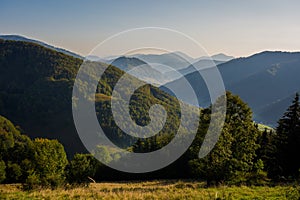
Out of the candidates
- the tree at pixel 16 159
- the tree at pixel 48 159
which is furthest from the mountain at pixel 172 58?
the tree at pixel 16 159

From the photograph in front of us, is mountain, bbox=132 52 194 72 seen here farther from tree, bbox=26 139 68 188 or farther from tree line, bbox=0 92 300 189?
tree, bbox=26 139 68 188

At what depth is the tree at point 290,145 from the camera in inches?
1173

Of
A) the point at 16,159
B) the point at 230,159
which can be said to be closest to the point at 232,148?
the point at 230,159

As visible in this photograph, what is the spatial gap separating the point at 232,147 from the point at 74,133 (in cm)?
17057

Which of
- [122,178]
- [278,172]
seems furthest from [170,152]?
[278,172]

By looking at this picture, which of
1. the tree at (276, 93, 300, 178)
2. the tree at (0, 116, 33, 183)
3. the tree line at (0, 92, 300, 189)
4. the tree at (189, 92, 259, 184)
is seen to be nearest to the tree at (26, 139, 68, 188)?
the tree line at (0, 92, 300, 189)

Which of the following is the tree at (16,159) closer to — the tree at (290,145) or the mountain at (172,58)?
the mountain at (172,58)

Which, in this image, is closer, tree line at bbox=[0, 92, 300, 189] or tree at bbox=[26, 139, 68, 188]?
tree line at bbox=[0, 92, 300, 189]

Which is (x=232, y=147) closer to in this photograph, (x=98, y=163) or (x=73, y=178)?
(x=73, y=178)

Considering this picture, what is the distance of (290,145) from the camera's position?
3088cm

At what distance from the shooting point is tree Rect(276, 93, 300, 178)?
97.7 ft

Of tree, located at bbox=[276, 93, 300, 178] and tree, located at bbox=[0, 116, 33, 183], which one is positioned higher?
tree, located at bbox=[276, 93, 300, 178]

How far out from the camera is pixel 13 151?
73.6 meters

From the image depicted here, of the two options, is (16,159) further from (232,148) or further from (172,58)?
(232,148)
